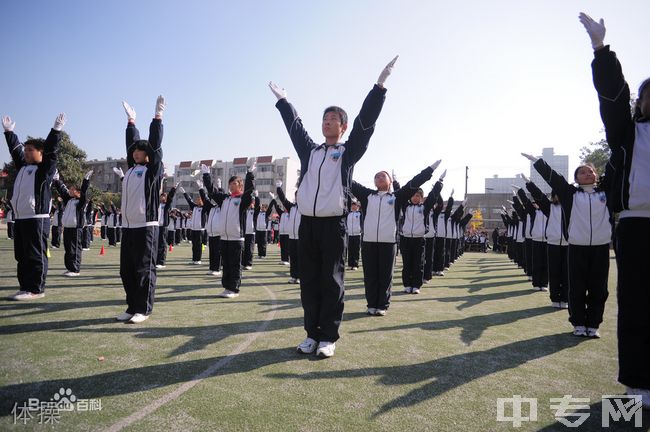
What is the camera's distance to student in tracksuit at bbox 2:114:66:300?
20.8 feet

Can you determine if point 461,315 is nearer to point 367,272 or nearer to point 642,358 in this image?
point 367,272

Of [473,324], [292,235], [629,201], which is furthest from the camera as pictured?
[292,235]

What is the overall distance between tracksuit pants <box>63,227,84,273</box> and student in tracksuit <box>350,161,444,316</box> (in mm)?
7810

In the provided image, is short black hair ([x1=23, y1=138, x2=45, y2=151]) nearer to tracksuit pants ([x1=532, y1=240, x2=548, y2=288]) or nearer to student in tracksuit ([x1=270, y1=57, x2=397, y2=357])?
student in tracksuit ([x1=270, y1=57, x2=397, y2=357])

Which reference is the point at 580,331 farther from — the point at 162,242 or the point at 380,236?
the point at 162,242

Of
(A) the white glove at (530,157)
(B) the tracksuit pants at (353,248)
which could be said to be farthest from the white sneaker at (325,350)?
(B) the tracksuit pants at (353,248)

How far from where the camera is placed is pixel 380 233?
21.4ft

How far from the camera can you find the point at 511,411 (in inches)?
110

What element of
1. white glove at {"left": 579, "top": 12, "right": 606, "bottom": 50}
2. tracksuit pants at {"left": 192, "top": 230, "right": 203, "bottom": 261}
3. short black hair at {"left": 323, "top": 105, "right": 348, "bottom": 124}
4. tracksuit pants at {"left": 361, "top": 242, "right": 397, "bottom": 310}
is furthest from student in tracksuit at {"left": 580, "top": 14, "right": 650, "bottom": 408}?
tracksuit pants at {"left": 192, "top": 230, "right": 203, "bottom": 261}

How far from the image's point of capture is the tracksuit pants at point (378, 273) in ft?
20.7

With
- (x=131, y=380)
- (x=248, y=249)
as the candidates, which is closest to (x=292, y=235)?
(x=248, y=249)

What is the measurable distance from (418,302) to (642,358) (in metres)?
4.81

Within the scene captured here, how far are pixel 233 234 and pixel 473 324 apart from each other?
4986 mm

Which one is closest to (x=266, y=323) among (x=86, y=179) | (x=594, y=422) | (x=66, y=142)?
(x=594, y=422)
